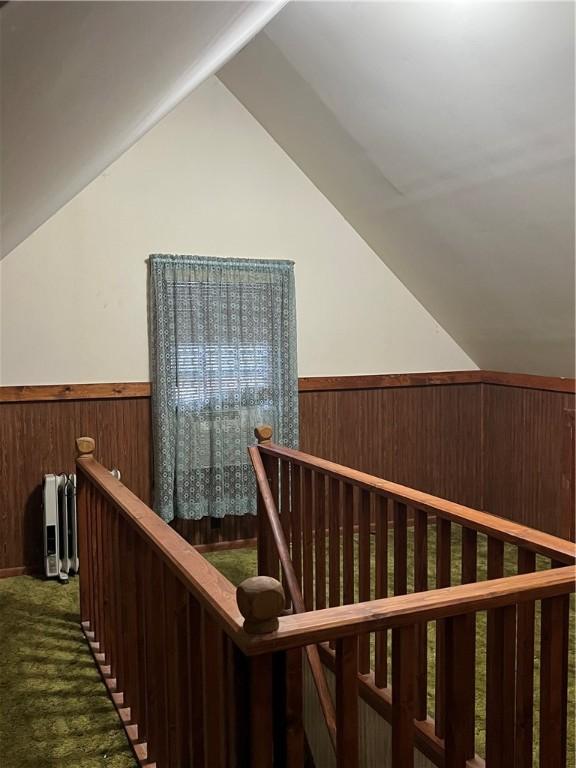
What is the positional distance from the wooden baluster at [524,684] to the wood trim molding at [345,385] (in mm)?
2921

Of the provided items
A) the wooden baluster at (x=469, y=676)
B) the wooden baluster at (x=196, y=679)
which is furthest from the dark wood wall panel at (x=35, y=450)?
the wooden baluster at (x=469, y=676)

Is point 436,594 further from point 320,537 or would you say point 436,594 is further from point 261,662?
point 320,537

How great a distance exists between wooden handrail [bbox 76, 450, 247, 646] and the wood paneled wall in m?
1.75

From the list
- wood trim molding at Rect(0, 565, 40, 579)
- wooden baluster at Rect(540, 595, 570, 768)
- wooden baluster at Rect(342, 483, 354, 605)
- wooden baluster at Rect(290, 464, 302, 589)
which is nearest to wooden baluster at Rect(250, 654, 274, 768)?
wooden baluster at Rect(540, 595, 570, 768)

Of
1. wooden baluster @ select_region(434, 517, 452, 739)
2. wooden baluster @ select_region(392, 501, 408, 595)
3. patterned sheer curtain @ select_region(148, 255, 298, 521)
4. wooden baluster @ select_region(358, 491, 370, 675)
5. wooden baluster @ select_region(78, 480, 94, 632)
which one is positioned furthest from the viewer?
patterned sheer curtain @ select_region(148, 255, 298, 521)

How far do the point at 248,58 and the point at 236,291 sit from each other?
4.42 ft

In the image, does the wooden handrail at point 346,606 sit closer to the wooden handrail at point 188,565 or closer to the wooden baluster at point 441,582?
the wooden handrail at point 188,565

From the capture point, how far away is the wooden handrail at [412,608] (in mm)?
1393

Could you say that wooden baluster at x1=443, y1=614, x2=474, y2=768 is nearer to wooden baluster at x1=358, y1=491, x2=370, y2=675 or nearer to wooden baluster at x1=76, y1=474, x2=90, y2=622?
wooden baluster at x1=358, y1=491, x2=370, y2=675

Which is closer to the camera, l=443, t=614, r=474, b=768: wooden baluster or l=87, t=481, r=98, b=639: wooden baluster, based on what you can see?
l=443, t=614, r=474, b=768: wooden baluster

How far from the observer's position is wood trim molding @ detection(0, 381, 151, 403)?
400 cm

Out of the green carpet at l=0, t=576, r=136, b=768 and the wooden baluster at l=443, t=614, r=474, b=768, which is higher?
the wooden baluster at l=443, t=614, r=474, b=768

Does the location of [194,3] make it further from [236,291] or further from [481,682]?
[236,291]

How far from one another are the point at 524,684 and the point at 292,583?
152 centimetres
